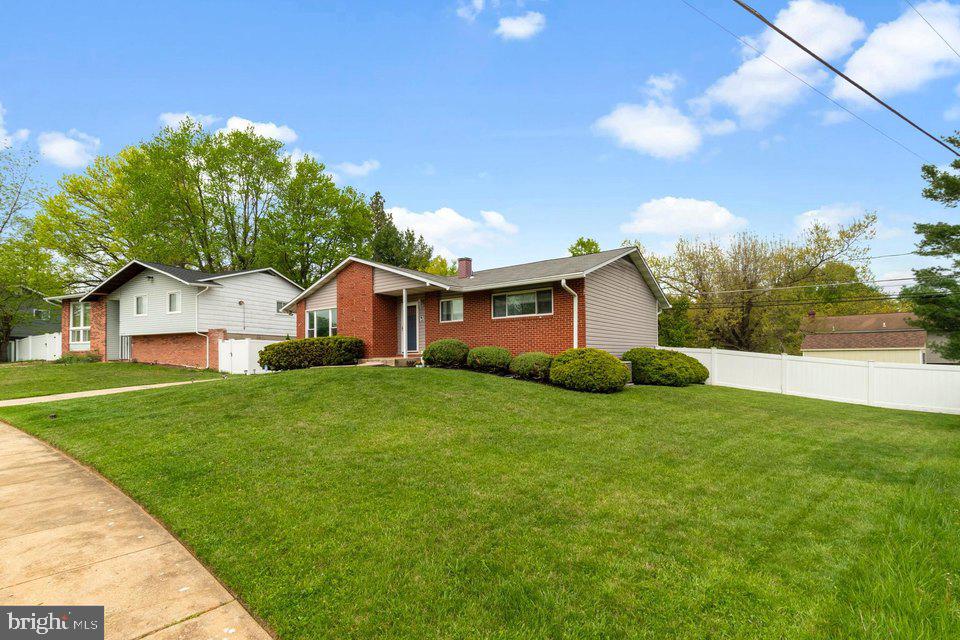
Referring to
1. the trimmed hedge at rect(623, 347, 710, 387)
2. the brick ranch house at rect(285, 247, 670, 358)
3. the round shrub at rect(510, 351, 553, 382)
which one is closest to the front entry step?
the brick ranch house at rect(285, 247, 670, 358)

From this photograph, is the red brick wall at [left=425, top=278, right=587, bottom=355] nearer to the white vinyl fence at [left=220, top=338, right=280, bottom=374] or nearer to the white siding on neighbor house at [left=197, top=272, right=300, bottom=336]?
the white vinyl fence at [left=220, top=338, right=280, bottom=374]

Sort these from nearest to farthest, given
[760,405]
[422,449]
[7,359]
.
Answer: [422,449]
[760,405]
[7,359]

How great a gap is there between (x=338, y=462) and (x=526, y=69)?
514 inches

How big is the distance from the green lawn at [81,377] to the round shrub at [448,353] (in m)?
10.9

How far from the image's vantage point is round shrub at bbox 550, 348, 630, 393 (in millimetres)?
12438

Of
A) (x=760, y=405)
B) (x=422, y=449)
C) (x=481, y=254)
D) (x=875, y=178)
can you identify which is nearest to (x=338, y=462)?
(x=422, y=449)

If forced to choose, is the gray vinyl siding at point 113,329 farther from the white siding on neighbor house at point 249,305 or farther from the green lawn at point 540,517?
the green lawn at point 540,517

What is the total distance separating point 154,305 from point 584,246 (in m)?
27.2

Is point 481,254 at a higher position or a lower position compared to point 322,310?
higher

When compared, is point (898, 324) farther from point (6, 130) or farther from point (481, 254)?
point (6, 130)

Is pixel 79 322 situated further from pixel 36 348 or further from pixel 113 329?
pixel 36 348

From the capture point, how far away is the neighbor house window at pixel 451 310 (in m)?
17.8

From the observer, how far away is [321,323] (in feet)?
67.9

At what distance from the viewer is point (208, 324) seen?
2222 cm
